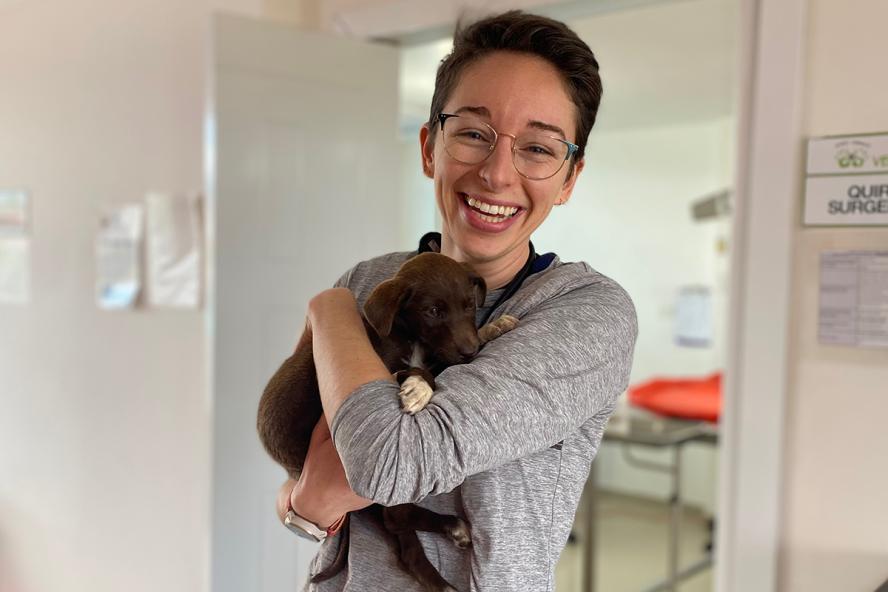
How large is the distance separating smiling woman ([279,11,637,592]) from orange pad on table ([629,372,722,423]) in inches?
119

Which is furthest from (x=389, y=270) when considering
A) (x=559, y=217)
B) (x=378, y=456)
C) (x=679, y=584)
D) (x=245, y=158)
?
(x=679, y=584)

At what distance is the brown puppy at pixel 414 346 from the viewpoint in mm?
931

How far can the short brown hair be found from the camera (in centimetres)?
92

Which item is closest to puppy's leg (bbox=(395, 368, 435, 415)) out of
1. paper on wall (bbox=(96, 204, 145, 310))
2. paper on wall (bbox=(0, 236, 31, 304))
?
paper on wall (bbox=(96, 204, 145, 310))

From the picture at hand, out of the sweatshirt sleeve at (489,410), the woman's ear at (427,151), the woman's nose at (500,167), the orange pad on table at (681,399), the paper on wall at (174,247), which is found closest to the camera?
the sweatshirt sleeve at (489,410)

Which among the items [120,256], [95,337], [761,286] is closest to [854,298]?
[761,286]

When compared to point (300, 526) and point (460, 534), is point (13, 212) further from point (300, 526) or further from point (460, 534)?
point (460, 534)

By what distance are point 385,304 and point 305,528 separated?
0.31 metres

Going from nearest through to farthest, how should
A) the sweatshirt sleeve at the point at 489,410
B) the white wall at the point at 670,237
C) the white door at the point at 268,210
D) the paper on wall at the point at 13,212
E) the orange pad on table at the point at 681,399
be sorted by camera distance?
the sweatshirt sleeve at the point at 489,410
the white door at the point at 268,210
the paper on wall at the point at 13,212
the orange pad on table at the point at 681,399
the white wall at the point at 670,237

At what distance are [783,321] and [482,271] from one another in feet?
3.63

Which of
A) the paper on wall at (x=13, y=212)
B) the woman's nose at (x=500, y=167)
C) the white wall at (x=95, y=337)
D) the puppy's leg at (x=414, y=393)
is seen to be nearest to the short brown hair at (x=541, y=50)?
the woman's nose at (x=500, y=167)

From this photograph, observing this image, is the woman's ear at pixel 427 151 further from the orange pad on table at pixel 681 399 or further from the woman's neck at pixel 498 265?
the orange pad on table at pixel 681 399

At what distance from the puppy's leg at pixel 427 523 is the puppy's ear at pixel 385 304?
219 millimetres

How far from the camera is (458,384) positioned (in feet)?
2.57
